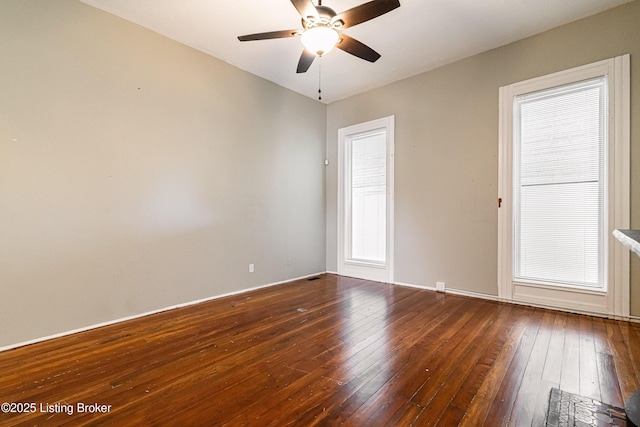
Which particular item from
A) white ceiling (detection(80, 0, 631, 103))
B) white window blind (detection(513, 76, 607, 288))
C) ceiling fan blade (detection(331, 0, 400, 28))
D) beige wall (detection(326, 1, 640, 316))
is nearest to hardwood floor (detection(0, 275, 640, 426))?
white window blind (detection(513, 76, 607, 288))

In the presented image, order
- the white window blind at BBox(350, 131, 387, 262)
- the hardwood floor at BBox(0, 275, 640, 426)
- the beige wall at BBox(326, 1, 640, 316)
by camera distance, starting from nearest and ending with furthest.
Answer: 1. the hardwood floor at BBox(0, 275, 640, 426)
2. the beige wall at BBox(326, 1, 640, 316)
3. the white window blind at BBox(350, 131, 387, 262)

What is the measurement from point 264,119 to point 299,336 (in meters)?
3.16

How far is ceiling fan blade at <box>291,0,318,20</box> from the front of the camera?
7.02 ft

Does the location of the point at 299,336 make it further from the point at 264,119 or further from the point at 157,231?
the point at 264,119

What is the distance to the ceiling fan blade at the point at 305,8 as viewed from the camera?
2141mm

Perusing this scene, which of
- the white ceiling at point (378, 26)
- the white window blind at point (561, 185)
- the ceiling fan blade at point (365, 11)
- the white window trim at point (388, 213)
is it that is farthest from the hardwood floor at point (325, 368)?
the white ceiling at point (378, 26)

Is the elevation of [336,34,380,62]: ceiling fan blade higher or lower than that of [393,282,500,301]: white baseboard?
higher

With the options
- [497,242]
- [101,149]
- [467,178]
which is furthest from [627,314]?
[101,149]

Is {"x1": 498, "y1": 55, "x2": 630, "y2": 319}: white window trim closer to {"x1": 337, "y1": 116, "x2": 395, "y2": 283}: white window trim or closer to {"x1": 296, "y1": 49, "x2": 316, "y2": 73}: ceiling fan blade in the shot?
{"x1": 337, "y1": 116, "x2": 395, "y2": 283}: white window trim

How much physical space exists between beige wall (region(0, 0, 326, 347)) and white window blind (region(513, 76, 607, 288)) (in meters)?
3.33

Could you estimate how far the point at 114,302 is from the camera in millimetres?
2918

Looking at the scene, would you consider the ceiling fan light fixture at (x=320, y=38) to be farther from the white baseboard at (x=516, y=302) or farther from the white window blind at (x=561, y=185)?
the white baseboard at (x=516, y=302)

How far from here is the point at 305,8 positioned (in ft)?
7.24

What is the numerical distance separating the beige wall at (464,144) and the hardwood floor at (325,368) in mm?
967
